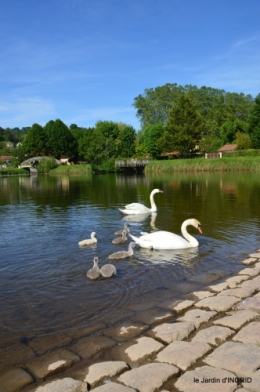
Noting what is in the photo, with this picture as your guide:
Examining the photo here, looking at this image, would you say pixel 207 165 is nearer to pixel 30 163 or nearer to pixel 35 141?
pixel 30 163

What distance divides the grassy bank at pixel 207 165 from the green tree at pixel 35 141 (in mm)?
38861

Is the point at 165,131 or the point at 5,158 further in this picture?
the point at 5,158

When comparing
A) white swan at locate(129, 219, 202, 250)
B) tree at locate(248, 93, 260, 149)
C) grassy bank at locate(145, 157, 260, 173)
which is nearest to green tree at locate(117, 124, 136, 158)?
grassy bank at locate(145, 157, 260, 173)

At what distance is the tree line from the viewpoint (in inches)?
3071

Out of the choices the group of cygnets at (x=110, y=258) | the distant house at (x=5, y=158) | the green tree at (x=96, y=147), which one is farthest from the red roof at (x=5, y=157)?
the group of cygnets at (x=110, y=258)

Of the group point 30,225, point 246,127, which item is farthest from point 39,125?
point 30,225

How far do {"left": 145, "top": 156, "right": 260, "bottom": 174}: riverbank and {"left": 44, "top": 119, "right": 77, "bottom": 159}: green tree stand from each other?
3532cm

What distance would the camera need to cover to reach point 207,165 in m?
60.0

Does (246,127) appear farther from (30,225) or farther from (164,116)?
(30,225)

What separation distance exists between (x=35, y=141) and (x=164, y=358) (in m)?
98.5

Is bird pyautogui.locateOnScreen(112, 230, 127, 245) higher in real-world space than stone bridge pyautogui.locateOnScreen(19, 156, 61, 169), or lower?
lower

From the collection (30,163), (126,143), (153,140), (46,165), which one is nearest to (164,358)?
(153,140)

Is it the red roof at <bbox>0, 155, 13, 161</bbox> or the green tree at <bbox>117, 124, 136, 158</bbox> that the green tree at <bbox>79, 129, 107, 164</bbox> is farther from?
the red roof at <bbox>0, 155, 13, 161</bbox>

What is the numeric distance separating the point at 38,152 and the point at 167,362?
99606 millimetres
